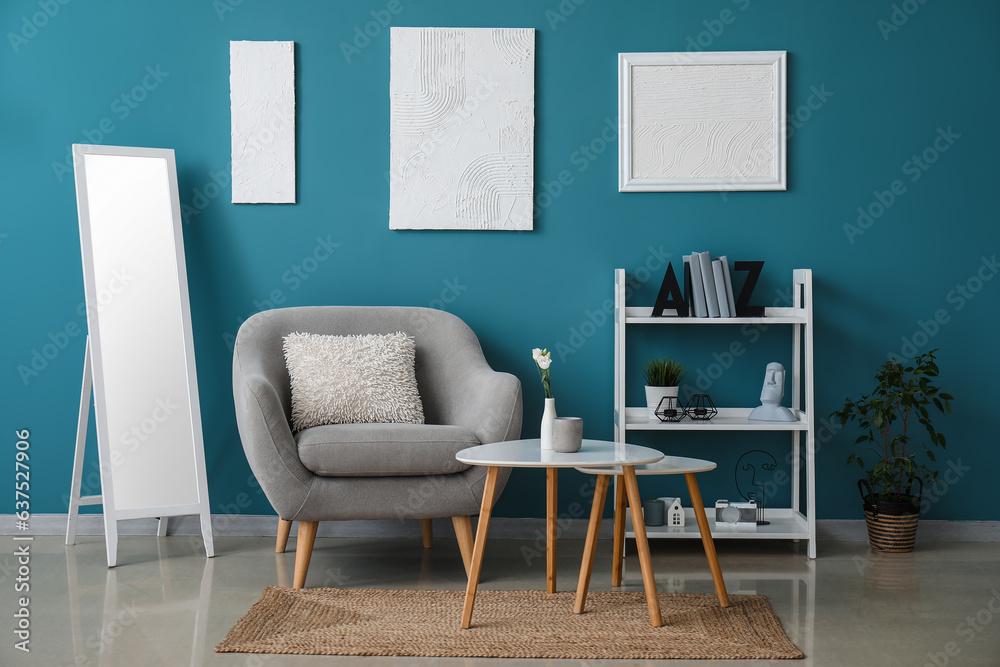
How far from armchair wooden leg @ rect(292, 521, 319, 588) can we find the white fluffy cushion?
0.39 m

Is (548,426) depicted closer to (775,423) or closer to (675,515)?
(675,515)

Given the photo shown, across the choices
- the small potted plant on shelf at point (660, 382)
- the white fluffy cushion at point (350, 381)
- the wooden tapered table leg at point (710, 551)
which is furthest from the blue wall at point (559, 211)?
the wooden tapered table leg at point (710, 551)

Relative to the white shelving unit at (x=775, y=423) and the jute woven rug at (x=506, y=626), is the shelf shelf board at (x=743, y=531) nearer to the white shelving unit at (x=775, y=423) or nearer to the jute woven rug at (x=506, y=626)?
the white shelving unit at (x=775, y=423)

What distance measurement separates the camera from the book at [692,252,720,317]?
9.75 feet

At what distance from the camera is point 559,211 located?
324 cm

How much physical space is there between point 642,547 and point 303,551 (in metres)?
1.04

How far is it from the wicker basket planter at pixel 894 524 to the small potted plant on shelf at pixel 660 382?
2.83 feet

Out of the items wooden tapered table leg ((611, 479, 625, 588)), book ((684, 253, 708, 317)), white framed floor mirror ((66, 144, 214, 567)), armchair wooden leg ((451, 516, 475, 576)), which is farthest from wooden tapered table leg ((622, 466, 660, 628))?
white framed floor mirror ((66, 144, 214, 567))

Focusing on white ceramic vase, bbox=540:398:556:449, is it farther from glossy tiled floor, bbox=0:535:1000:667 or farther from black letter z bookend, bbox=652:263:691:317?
black letter z bookend, bbox=652:263:691:317

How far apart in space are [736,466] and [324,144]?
2.07m

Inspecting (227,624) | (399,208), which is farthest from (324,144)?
(227,624)

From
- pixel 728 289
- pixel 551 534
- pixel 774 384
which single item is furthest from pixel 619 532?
pixel 728 289

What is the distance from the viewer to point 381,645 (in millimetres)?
2012

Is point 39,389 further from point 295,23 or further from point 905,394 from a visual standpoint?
point 905,394
